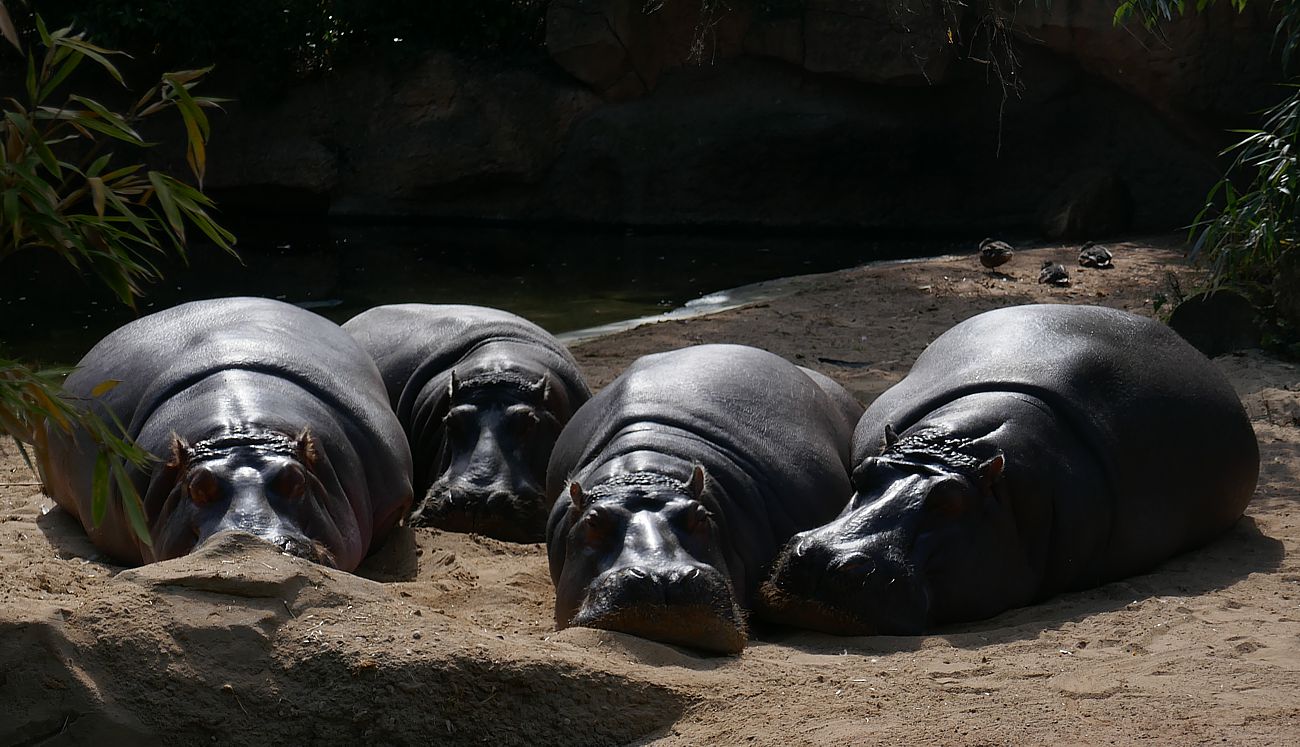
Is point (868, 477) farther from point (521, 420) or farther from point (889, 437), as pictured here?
Answer: point (521, 420)

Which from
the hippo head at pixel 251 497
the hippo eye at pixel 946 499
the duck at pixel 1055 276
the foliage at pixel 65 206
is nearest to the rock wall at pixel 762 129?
the duck at pixel 1055 276

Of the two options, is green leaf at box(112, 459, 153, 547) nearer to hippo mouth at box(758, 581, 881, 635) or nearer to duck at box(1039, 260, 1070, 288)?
hippo mouth at box(758, 581, 881, 635)

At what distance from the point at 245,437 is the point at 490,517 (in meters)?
1.31

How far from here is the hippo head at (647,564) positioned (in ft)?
13.4

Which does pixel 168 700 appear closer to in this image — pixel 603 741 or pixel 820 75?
pixel 603 741

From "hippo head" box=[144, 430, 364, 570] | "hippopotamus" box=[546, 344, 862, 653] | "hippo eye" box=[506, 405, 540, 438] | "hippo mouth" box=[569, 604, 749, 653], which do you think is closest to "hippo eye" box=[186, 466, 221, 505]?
"hippo head" box=[144, 430, 364, 570]

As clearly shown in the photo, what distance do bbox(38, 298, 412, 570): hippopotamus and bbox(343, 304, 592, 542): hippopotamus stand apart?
321mm

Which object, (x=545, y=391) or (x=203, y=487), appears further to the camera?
(x=545, y=391)

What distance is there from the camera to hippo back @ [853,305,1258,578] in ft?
16.5

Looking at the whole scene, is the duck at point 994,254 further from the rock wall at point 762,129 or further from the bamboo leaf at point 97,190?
the bamboo leaf at point 97,190

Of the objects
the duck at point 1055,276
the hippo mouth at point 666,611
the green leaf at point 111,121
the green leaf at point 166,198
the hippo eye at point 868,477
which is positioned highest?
the green leaf at point 111,121

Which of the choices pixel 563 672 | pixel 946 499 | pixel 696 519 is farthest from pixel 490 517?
pixel 563 672

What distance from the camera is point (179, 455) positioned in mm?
4836

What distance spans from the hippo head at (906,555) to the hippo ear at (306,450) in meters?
1.66
